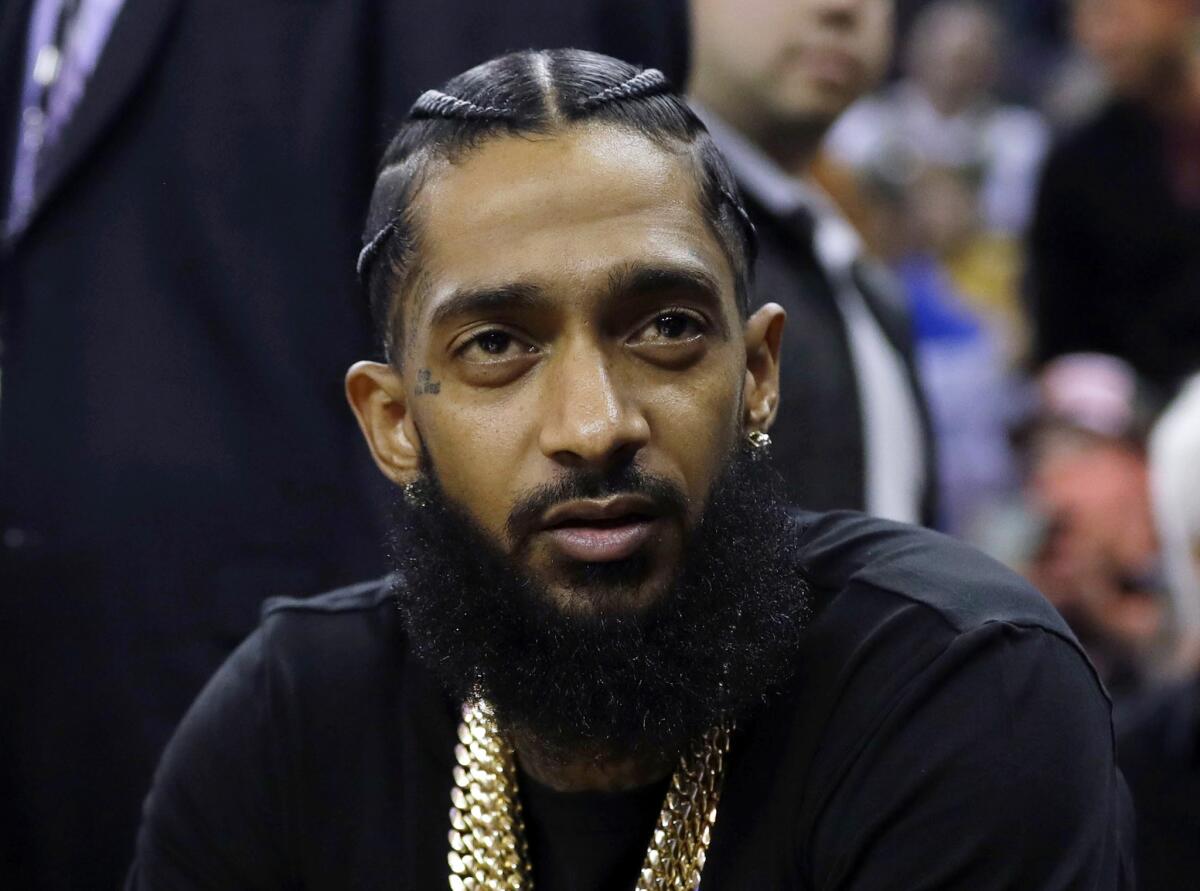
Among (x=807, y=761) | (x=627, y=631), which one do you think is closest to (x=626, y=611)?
(x=627, y=631)

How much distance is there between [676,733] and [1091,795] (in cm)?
42

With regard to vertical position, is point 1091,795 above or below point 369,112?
below

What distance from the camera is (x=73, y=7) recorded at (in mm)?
3059

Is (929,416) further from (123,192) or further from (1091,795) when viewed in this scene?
(1091,795)

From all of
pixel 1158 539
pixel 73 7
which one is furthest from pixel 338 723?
pixel 1158 539

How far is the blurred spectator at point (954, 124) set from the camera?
7.37 meters

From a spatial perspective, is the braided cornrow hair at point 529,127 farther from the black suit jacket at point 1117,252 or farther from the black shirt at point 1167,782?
the black suit jacket at point 1117,252

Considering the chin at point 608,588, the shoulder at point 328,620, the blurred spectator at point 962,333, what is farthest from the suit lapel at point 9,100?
the blurred spectator at point 962,333

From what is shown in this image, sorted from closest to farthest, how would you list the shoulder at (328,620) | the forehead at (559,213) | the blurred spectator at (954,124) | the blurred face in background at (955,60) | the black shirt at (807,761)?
1. the black shirt at (807,761)
2. the forehead at (559,213)
3. the shoulder at (328,620)
4. the blurred spectator at (954,124)
5. the blurred face in background at (955,60)

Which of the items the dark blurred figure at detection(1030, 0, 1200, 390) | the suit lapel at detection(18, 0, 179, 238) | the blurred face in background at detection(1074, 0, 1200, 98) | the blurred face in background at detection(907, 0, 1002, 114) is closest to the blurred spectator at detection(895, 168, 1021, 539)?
the dark blurred figure at detection(1030, 0, 1200, 390)

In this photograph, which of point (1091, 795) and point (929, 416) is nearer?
point (1091, 795)

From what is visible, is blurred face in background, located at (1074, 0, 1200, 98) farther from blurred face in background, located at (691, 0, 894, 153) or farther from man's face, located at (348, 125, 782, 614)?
man's face, located at (348, 125, 782, 614)

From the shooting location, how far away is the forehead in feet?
6.39

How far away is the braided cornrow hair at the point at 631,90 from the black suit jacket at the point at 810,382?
41.4 inches
